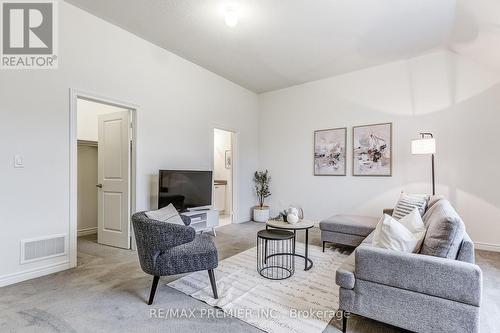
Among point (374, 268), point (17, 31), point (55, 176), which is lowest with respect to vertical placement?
point (374, 268)

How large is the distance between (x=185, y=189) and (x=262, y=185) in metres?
2.28

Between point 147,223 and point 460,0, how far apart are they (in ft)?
12.6

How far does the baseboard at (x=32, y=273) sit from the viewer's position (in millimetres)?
2496

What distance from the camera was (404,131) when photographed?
14.2ft

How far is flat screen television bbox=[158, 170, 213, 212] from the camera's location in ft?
12.2

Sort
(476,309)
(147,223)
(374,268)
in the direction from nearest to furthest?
(476,309) → (374,268) → (147,223)

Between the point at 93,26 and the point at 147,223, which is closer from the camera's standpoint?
the point at 147,223

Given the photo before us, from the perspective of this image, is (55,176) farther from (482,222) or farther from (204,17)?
(482,222)

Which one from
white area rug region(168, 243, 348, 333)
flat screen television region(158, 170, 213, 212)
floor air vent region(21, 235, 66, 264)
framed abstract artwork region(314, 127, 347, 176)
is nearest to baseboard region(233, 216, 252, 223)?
flat screen television region(158, 170, 213, 212)

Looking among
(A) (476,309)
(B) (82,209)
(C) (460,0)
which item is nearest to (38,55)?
(B) (82,209)

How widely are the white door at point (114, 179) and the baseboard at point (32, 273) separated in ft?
2.86

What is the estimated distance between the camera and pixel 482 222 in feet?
12.2

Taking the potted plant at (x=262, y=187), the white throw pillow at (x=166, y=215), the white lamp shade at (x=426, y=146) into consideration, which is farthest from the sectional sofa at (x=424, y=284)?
the potted plant at (x=262, y=187)
